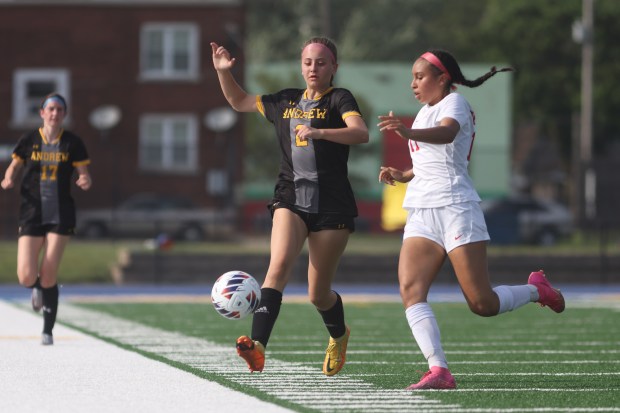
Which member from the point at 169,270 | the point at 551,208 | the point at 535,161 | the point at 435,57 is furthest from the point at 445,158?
the point at 535,161

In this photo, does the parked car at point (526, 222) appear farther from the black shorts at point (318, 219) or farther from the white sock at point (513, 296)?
the black shorts at point (318, 219)

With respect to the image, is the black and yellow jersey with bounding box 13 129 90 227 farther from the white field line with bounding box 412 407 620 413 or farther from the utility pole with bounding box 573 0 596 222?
the utility pole with bounding box 573 0 596 222

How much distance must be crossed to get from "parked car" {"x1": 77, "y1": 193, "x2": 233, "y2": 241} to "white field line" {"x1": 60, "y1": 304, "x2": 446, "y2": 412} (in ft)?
66.0

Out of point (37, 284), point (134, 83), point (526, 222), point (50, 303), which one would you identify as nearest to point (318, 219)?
point (50, 303)

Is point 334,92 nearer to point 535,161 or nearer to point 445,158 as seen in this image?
point 445,158

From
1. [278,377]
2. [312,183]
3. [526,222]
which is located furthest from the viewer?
[526,222]

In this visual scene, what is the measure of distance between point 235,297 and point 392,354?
121 inches

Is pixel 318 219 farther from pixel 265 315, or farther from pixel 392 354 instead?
pixel 392 354

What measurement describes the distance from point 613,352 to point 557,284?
46.1 ft

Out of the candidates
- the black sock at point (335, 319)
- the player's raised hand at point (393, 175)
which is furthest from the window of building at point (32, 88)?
the player's raised hand at point (393, 175)

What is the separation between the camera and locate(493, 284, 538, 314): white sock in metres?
8.85

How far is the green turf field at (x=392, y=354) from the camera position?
829cm

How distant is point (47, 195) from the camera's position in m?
12.1

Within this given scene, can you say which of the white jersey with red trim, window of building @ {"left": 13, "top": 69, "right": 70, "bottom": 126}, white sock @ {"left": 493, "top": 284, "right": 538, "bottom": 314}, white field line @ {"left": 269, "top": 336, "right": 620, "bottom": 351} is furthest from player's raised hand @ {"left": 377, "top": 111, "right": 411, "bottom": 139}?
window of building @ {"left": 13, "top": 69, "right": 70, "bottom": 126}
